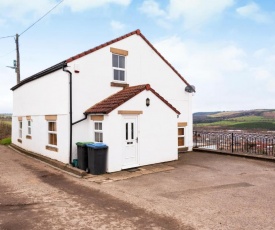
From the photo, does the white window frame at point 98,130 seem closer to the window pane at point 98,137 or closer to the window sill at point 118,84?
the window pane at point 98,137

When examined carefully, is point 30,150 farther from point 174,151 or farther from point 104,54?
point 174,151

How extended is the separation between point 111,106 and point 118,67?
10.7 ft

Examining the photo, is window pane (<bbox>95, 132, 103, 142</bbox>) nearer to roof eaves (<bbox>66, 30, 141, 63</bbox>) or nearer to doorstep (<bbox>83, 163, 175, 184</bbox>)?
doorstep (<bbox>83, 163, 175, 184</bbox>)

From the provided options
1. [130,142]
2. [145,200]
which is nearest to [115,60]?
[130,142]

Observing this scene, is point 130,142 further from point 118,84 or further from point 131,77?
point 131,77

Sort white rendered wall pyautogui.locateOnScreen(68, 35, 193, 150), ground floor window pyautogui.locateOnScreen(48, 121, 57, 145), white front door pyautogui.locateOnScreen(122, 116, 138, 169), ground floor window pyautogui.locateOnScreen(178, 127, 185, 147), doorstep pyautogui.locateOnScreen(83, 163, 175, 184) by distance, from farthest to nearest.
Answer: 1. ground floor window pyautogui.locateOnScreen(178, 127, 185, 147)
2. ground floor window pyautogui.locateOnScreen(48, 121, 57, 145)
3. white rendered wall pyautogui.locateOnScreen(68, 35, 193, 150)
4. white front door pyautogui.locateOnScreen(122, 116, 138, 169)
5. doorstep pyautogui.locateOnScreen(83, 163, 175, 184)

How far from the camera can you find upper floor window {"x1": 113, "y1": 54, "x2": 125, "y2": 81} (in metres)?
12.6

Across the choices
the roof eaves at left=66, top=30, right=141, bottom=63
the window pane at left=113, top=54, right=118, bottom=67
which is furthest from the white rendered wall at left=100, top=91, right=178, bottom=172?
the roof eaves at left=66, top=30, right=141, bottom=63

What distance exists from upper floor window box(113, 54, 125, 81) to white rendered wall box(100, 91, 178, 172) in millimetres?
2275

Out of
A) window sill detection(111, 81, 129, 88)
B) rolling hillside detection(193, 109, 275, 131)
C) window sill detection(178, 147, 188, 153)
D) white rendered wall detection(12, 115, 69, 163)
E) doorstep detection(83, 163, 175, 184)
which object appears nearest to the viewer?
doorstep detection(83, 163, 175, 184)

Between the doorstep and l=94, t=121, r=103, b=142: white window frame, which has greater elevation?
l=94, t=121, r=103, b=142: white window frame

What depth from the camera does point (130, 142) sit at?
10.8 meters

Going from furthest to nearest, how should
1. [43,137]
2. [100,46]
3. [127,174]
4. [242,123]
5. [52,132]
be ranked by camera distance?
[242,123] < [43,137] < [52,132] < [100,46] < [127,174]

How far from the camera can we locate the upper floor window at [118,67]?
12.6m
